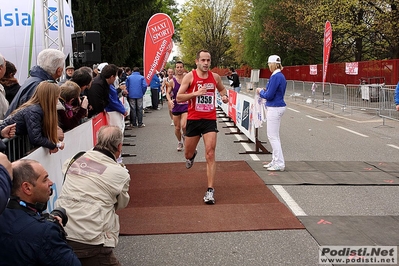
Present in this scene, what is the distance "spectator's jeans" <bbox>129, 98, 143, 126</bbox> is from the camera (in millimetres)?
16109

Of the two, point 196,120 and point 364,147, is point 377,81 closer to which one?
point 364,147

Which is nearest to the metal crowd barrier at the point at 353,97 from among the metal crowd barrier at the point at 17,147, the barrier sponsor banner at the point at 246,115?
the barrier sponsor banner at the point at 246,115

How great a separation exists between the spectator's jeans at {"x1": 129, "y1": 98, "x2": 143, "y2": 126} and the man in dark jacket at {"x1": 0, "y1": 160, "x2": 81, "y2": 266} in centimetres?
1347

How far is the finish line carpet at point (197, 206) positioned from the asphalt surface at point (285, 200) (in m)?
0.20

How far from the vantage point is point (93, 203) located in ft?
11.7

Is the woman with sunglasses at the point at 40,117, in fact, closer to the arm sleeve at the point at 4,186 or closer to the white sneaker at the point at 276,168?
the arm sleeve at the point at 4,186

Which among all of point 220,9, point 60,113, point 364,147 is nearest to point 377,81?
point 364,147

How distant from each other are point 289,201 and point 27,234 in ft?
15.7

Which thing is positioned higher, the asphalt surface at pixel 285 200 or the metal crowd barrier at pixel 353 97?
the metal crowd barrier at pixel 353 97

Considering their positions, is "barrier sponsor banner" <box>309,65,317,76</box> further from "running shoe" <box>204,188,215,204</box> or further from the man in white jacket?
the man in white jacket

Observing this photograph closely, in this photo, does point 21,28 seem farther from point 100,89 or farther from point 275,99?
point 275,99

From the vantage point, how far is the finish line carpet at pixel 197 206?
18.9ft

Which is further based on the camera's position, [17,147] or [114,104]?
[114,104]

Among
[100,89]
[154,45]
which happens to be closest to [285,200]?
[100,89]
